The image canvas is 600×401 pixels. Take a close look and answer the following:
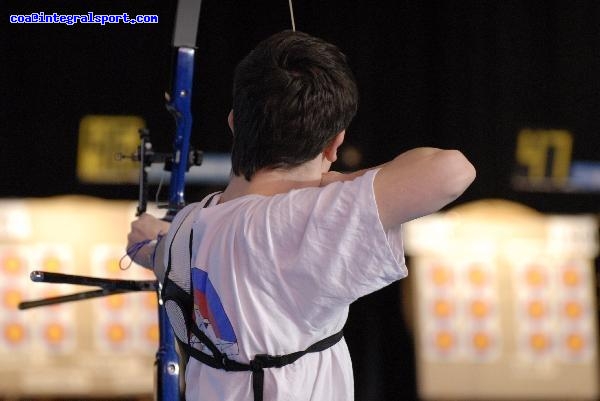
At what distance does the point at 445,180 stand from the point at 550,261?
93.4 inches

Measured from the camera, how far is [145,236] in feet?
5.42

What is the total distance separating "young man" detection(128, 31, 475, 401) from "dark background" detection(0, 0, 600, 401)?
1.85 meters

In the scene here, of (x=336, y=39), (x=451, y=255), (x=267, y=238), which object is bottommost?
(x=451, y=255)

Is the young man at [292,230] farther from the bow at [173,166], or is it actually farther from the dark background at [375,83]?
the dark background at [375,83]

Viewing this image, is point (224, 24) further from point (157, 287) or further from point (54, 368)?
point (157, 287)

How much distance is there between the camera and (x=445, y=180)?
1130 millimetres

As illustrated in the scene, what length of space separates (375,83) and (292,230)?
2.10 meters

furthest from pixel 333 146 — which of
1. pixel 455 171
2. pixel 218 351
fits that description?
pixel 218 351

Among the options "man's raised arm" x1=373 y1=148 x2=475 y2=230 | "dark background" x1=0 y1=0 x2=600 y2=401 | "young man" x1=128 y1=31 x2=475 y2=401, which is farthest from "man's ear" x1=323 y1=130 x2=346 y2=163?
"dark background" x1=0 y1=0 x2=600 y2=401

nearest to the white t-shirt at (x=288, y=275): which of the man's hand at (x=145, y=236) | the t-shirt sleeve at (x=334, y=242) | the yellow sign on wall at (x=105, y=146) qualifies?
the t-shirt sleeve at (x=334, y=242)

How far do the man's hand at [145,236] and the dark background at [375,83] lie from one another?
1.42 metres

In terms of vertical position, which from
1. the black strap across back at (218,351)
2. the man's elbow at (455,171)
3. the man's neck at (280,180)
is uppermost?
the man's elbow at (455,171)

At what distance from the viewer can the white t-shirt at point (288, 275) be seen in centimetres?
114

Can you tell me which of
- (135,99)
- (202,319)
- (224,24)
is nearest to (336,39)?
(224,24)
